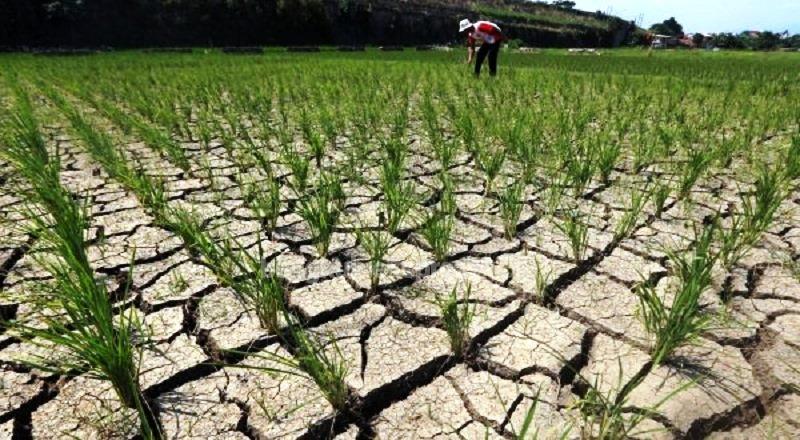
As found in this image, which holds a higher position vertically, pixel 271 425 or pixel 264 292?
pixel 264 292

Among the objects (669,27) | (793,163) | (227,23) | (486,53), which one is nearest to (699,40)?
(669,27)

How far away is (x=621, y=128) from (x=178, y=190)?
333 centimetres

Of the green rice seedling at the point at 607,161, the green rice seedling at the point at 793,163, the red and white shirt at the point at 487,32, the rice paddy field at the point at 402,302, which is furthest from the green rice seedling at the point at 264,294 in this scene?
the red and white shirt at the point at 487,32

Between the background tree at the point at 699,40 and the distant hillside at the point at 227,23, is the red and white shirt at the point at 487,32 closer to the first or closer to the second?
the distant hillside at the point at 227,23

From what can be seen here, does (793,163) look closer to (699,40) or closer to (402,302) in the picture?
(402,302)

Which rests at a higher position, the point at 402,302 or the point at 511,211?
the point at 511,211

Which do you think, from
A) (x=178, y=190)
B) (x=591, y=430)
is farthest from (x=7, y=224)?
(x=591, y=430)

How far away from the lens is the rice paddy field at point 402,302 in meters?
1.31

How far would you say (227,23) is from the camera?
24.6m

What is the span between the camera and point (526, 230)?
247 centimetres

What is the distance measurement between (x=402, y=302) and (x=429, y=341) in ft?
0.84

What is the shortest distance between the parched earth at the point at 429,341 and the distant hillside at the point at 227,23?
22008 mm

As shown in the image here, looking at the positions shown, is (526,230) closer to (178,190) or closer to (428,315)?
(428,315)

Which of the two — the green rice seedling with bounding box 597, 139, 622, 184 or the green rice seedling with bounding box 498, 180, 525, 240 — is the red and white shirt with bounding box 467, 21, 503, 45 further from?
the green rice seedling with bounding box 498, 180, 525, 240
